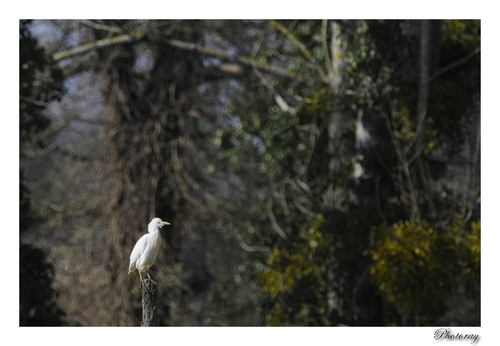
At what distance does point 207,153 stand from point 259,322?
2.86 m

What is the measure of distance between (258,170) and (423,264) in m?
2.96

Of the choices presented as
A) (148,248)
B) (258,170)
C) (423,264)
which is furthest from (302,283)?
(148,248)

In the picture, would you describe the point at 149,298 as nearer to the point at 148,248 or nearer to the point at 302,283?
the point at 148,248

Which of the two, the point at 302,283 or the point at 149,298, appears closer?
the point at 149,298

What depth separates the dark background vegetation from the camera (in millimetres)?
7523

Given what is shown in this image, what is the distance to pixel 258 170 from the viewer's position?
9625 millimetres

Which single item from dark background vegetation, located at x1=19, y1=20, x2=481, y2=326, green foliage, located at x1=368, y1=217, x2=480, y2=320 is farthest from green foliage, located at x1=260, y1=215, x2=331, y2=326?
green foliage, located at x1=368, y1=217, x2=480, y2=320

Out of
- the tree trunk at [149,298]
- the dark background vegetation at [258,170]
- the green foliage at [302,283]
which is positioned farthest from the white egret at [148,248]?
the green foliage at [302,283]

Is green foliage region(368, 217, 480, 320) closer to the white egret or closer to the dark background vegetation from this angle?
the dark background vegetation

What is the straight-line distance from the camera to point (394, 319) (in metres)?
8.09

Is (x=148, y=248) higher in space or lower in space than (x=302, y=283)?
higher

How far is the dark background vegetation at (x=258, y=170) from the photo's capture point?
7523 millimetres

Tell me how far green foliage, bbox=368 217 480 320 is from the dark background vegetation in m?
0.02

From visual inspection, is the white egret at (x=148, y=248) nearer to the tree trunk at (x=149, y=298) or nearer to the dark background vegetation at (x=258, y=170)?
the tree trunk at (x=149, y=298)
